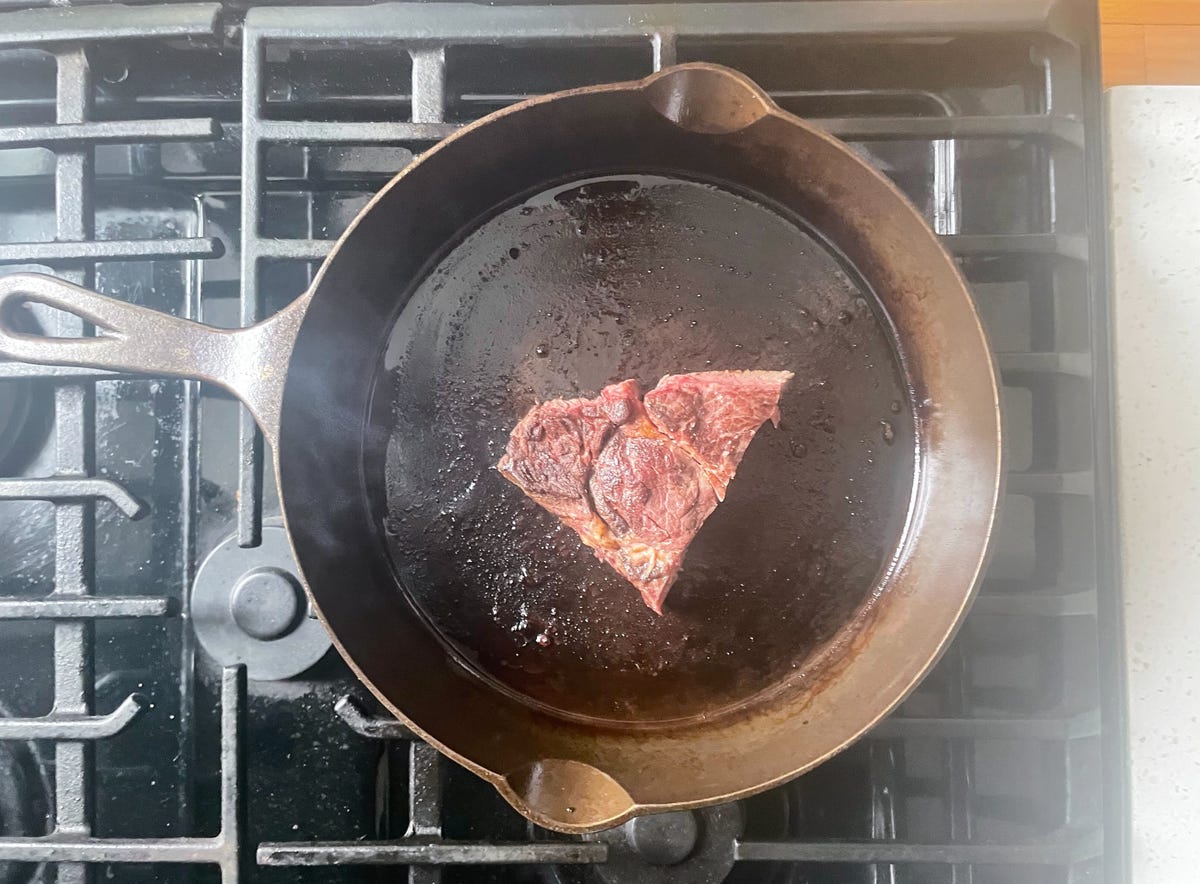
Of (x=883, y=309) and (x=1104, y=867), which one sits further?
(x=883, y=309)

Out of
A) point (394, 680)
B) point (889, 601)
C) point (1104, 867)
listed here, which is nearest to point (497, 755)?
point (394, 680)

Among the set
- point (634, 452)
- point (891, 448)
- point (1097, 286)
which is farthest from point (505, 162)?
point (1097, 286)

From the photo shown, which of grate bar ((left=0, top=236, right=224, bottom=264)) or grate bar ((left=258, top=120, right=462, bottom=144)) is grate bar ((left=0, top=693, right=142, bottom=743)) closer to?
grate bar ((left=0, top=236, right=224, bottom=264))

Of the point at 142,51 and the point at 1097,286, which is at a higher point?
the point at 142,51

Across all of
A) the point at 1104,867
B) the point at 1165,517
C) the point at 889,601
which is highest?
the point at 1165,517

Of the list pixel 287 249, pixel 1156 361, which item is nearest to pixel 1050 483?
pixel 1156 361

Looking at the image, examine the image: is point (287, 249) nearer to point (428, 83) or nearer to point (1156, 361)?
point (428, 83)

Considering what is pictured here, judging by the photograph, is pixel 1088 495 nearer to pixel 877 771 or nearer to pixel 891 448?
pixel 891 448
